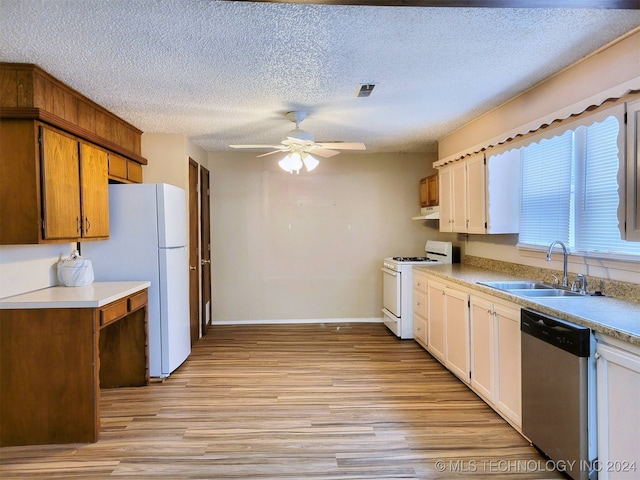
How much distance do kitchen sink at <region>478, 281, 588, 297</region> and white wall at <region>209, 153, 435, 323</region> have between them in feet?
8.76

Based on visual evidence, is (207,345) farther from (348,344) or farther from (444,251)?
(444,251)

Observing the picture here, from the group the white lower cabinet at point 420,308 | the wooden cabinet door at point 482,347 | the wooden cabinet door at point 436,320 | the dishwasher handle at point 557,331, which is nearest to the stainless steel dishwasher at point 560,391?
the dishwasher handle at point 557,331

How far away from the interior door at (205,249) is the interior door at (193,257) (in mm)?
219

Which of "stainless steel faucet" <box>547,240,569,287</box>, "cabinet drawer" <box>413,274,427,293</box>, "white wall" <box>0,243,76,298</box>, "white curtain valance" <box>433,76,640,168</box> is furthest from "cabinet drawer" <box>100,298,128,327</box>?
"white curtain valance" <box>433,76,640,168</box>

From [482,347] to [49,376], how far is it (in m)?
3.06

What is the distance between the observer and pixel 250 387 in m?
3.37

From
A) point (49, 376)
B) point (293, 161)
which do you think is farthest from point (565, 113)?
point (49, 376)

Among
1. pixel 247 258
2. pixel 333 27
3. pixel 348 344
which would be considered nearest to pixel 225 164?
pixel 247 258

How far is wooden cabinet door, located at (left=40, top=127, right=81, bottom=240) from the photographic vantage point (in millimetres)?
2613

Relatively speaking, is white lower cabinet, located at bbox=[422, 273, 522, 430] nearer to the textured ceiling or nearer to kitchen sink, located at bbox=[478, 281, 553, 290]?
kitchen sink, located at bbox=[478, 281, 553, 290]

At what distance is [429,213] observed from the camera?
521cm

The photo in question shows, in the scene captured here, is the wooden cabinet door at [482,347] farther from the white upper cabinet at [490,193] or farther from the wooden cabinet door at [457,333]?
the white upper cabinet at [490,193]

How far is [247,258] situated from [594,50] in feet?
14.7

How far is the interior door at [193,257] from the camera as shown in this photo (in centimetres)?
462
